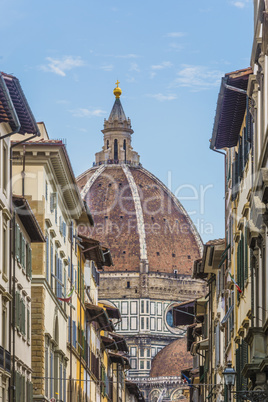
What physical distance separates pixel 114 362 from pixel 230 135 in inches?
1819

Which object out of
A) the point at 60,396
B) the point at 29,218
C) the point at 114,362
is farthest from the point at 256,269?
the point at 114,362

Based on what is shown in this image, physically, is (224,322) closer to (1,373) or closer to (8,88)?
(1,373)

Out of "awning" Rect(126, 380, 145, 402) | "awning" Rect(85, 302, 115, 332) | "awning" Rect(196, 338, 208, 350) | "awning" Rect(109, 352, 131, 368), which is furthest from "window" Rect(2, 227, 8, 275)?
"awning" Rect(126, 380, 145, 402)

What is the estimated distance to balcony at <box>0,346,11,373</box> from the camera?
27.6m

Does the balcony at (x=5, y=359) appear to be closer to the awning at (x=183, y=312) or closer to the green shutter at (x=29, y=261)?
the green shutter at (x=29, y=261)

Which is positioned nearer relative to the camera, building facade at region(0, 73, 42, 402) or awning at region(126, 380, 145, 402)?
building facade at region(0, 73, 42, 402)

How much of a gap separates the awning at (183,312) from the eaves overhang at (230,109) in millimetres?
27425

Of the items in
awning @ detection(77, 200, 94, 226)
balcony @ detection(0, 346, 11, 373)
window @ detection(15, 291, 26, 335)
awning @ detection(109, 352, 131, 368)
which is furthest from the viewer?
awning @ detection(109, 352, 131, 368)

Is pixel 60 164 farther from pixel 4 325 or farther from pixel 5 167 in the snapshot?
pixel 4 325

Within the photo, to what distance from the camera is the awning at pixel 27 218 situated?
30438 mm

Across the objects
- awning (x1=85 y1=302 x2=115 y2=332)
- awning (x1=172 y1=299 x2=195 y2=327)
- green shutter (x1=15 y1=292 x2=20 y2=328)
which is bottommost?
green shutter (x1=15 y1=292 x2=20 y2=328)

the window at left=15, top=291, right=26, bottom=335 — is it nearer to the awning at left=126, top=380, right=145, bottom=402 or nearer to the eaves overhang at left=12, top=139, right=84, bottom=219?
the eaves overhang at left=12, top=139, right=84, bottom=219

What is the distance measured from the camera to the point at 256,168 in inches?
921

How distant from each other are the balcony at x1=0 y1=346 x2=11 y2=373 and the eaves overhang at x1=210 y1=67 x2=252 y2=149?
754cm
